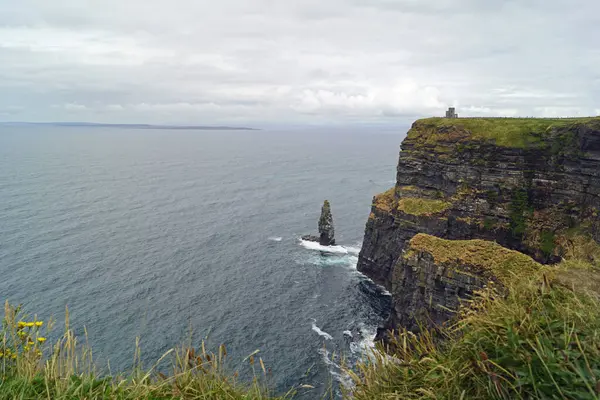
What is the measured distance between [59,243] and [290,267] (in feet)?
146

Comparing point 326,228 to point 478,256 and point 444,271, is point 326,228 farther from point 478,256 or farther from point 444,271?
point 478,256

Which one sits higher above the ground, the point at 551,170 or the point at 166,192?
the point at 551,170

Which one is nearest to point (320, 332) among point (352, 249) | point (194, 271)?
point (194, 271)

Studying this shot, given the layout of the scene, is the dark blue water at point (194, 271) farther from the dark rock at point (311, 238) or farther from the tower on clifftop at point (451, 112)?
the tower on clifftop at point (451, 112)

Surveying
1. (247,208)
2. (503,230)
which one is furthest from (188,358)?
(247,208)

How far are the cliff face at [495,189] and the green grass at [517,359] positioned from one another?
39.5 metres

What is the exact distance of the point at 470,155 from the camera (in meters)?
63.7

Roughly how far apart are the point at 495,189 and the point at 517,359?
197ft

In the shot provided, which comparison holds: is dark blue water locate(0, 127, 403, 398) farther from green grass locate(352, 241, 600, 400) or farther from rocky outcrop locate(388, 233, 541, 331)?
green grass locate(352, 241, 600, 400)

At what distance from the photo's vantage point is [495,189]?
200ft

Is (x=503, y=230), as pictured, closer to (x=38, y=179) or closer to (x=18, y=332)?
(x=18, y=332)

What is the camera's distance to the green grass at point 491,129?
198 ft

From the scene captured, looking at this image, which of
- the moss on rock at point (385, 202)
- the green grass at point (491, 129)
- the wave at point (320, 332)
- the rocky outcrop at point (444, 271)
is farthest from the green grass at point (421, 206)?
the wave at point (320, 332)

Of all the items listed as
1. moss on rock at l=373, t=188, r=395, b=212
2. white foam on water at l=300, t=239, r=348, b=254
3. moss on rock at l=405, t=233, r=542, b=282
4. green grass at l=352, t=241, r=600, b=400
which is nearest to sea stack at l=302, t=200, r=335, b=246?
white foam on water at l=300, t=239, r=348, b=254
